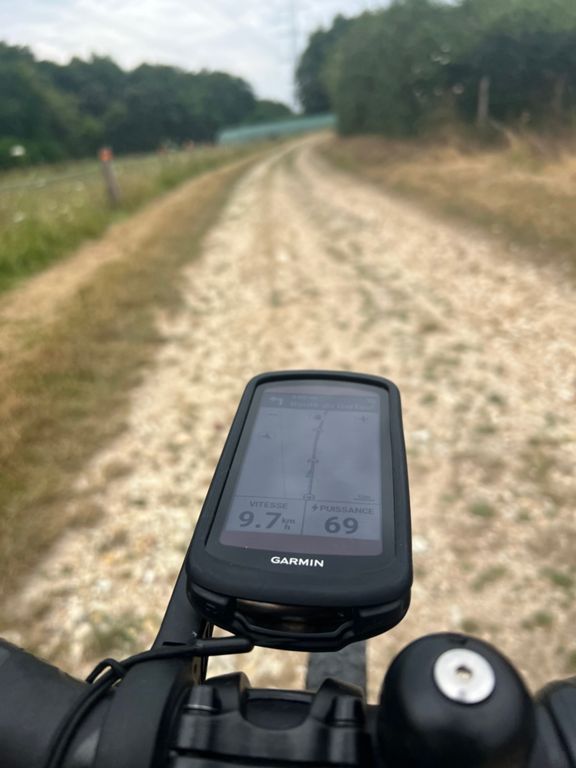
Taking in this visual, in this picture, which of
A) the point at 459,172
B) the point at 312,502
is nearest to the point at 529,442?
the point at 312,502

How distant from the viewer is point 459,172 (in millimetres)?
11352

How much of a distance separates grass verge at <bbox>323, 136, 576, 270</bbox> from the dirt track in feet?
1.75

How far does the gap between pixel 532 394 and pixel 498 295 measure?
1.95 meters

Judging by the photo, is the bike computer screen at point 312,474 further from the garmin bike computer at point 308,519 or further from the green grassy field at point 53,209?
the green grassy field at point 53,209

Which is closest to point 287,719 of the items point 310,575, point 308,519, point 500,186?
point 310,575

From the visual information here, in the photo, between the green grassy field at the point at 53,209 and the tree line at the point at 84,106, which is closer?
the green grassy field at the point at 53,209

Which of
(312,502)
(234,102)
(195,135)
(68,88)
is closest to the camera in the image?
(312,502)

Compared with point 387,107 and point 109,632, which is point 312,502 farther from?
point 387,107

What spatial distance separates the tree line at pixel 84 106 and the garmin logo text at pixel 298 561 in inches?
194

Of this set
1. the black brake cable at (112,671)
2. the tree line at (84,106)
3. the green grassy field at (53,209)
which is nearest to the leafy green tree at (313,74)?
the tree line at (84,106)

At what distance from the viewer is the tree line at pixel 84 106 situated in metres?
8.79

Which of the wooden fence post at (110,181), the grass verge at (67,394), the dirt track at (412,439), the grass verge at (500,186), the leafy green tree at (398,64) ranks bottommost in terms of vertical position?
the dirt track at (412,439)

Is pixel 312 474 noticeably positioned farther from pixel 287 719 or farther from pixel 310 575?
pixel 287 719

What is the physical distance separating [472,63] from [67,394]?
14.5m
